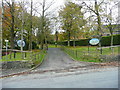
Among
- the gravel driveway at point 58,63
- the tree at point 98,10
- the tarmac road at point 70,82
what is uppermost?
the tree at point 98,10

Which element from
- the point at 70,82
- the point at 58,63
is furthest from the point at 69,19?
the point at 70,82

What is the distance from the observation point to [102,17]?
13.5 meters

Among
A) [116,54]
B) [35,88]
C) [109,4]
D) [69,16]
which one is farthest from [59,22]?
[35,88]

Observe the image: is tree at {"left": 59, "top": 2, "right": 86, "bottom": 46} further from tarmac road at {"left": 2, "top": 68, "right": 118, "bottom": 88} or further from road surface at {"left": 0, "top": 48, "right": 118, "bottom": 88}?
tarmac road at {"left": 2, "top": 68, "right": 118, "bottom": 88}

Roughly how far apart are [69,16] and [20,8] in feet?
42.4

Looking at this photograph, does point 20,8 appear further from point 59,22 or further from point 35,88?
point 59,22

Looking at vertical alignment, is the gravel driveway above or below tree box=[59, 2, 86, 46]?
below

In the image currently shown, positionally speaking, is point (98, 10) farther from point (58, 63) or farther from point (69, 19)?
point (69, 19)

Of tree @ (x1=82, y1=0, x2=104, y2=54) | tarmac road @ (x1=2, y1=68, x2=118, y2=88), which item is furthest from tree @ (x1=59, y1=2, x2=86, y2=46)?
tarmac road @ (x1=2, y1=68, x2=118, y2=88)

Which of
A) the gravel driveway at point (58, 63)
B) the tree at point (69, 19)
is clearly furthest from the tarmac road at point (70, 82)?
the tree at point (69, 19)

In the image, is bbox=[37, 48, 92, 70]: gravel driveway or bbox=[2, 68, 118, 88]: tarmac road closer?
bbox=[2, 68, 118, 88]: tarmac road

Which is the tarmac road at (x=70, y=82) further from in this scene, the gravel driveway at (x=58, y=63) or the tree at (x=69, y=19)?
the tree at (x=69, y=19)

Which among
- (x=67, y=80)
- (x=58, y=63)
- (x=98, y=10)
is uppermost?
(x=98, y=10)

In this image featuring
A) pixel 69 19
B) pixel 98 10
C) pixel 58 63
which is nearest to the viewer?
pixel 58 63
